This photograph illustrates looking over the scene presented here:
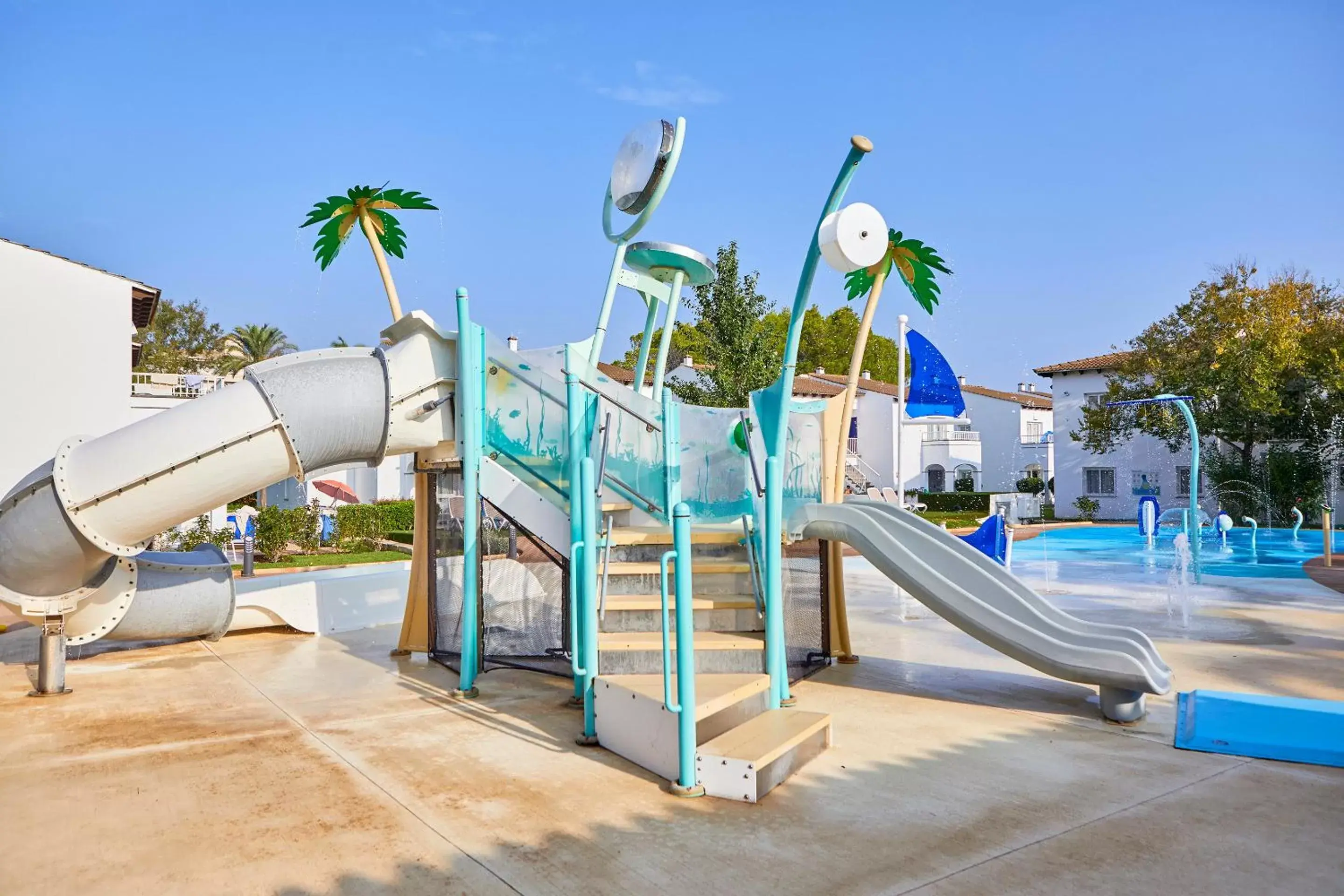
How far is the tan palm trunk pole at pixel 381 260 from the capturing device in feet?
34.7

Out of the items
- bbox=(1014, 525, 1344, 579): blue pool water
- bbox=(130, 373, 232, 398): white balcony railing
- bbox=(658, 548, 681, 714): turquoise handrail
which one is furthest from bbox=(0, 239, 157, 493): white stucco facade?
bbox=(1014, 525, 1344, 579): blue pool water

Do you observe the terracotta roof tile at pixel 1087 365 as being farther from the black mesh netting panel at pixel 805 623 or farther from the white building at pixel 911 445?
the black mesh netting panel at pixel 805 623

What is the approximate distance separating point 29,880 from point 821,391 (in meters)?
41.9

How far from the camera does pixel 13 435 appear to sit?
21.0 metres

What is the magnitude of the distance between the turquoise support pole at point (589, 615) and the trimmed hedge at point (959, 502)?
1455 inches

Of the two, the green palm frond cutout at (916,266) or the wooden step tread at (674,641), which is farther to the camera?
the green palm frond cutout at (916,266)

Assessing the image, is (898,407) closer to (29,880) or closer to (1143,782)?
(1143,782)

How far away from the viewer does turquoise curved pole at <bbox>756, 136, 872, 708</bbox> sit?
6.57 meters

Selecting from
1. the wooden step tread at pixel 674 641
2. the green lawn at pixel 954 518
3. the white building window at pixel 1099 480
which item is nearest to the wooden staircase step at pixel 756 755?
the wooden step tread at pixel 674 641

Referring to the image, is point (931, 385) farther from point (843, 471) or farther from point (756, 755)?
point (756, 755)

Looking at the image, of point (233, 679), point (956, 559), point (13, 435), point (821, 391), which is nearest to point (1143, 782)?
point (956, 559)

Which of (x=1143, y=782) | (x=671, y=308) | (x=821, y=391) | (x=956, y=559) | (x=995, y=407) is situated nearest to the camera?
(x=1143, y=782)

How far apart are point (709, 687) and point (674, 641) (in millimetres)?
708

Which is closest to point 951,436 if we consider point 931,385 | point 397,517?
point 397,517
